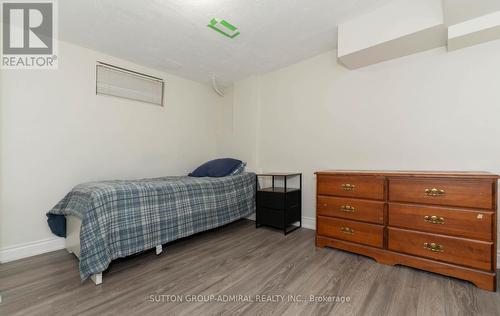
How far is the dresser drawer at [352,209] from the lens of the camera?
1913 mm

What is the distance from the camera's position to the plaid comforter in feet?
5.38

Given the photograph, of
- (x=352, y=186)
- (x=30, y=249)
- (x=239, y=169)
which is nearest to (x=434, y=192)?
(x=352, y=186)

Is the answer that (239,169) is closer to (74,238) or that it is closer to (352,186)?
(352,186)

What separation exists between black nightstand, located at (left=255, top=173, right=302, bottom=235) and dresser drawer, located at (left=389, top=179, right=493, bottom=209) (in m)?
1.11

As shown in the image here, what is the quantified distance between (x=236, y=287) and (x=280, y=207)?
124 cm

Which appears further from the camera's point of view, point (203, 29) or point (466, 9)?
point (203, 29)

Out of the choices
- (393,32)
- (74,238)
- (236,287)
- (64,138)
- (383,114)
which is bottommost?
(236,287)

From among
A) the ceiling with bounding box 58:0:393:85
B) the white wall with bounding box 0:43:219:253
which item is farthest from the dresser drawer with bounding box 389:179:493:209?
the white wall with bounding box 0:43:219:253

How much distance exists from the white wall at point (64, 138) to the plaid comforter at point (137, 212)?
0.92 feet

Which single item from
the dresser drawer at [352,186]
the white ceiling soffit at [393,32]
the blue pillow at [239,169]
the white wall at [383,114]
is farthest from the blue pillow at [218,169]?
the white ceiling soffit at [393,32]

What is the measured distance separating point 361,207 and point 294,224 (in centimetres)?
116

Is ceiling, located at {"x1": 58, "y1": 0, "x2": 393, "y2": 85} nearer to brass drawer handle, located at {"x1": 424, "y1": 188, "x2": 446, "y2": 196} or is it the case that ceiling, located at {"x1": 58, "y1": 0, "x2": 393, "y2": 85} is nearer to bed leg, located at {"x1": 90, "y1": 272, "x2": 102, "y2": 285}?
brass drawer handle, located at {"x1": 424, "y1": 188, "x2": 446, "y2": 196}

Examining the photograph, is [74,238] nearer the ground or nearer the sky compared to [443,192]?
nearer the ground

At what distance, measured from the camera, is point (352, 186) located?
6.72 feet
